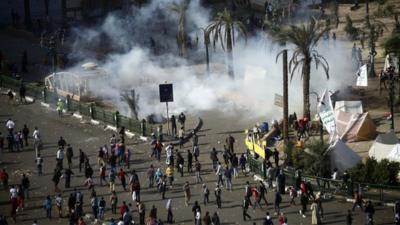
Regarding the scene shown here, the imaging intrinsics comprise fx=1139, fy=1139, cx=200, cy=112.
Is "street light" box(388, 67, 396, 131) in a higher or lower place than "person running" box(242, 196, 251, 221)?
higher

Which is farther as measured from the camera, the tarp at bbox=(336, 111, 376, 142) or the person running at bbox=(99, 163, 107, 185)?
the tarp at bbox=(336, 111, 376, 142)

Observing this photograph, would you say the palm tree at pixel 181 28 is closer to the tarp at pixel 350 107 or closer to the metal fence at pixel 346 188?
the tarp at pixel 350 107

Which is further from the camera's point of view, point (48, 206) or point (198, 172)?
point (198, 172)

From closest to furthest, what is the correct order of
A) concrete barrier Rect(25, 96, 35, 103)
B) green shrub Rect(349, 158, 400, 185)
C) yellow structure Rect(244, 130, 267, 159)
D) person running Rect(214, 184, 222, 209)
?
person running Rect(214, 184, 222, 209), green shrub Rect(349, 158, 400, 185), yellow structure Rect(244, 130, 267, 159), concrete barrier Rect(25, 96, 35, 103)

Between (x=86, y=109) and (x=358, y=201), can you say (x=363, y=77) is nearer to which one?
(x=86, y=109)

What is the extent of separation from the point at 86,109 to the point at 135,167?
378 inches

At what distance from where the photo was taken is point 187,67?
71188mm

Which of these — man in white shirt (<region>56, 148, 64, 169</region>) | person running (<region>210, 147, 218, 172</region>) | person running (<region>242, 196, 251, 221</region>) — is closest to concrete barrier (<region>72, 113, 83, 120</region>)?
man in white shirt (<region>56, 148, 64, 169</region>)

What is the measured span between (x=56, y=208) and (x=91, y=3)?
39.7m

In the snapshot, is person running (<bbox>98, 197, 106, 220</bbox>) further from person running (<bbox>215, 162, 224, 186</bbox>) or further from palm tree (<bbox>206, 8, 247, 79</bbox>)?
palm tree (<bbox>206, 8, 247, 79</bbox>)

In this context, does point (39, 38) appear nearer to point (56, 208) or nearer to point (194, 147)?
point (194, 147)

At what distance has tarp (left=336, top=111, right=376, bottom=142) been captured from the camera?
54.9 metres

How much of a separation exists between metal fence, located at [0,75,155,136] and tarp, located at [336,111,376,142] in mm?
9385

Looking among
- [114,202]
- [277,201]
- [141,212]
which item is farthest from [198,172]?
[141,212]
